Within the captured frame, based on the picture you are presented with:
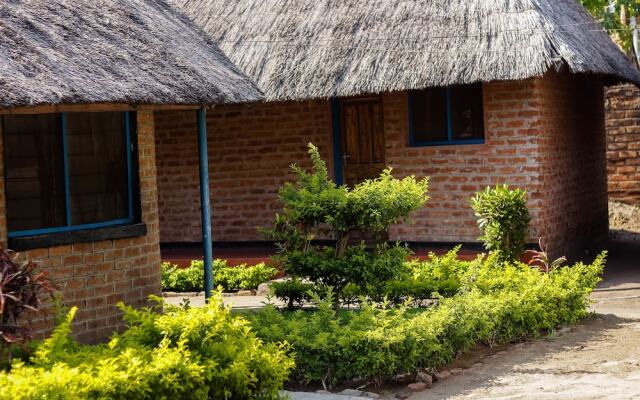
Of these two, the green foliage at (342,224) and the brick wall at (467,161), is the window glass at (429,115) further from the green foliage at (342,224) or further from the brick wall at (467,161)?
the green foliage at (342,224)

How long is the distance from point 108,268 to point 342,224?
7.03 feet

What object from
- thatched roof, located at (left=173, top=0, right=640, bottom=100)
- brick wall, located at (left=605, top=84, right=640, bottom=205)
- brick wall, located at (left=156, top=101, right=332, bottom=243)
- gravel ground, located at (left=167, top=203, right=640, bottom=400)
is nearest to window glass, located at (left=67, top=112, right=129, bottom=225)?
gravel ground, located at (left=167, top=203, right=640, bottom=400)

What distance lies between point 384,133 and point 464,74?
2.06 meters

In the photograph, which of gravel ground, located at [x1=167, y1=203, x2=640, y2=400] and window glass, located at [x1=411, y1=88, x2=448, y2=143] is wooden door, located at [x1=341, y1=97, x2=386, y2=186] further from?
gravel ground, located at [x1=167, y1=203, x2=640, y2=400]

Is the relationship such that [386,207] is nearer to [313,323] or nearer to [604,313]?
[313,323]

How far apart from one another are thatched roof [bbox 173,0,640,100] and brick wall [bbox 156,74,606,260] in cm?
72

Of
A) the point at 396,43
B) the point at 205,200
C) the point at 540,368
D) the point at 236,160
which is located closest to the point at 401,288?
the point at 205,200

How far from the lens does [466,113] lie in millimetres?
13656

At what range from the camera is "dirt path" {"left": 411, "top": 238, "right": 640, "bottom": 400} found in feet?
24.7

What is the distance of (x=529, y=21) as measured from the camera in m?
12.7

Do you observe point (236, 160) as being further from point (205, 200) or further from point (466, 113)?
point (205, 200)

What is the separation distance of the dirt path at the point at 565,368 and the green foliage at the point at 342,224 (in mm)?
1239

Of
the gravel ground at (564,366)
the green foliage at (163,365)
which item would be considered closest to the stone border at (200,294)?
the gravel ground at (564,366)

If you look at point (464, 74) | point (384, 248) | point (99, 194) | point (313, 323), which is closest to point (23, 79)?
point (99, 194)
